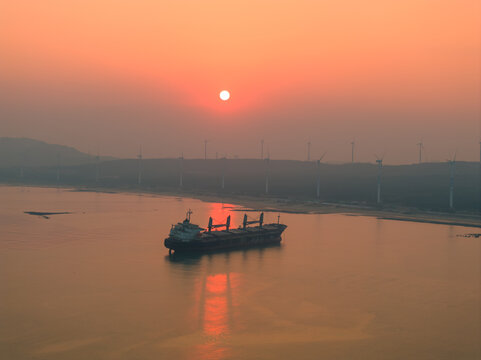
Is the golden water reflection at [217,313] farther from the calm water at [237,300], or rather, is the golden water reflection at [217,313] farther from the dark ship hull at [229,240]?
the dark ship hull at [229,240]

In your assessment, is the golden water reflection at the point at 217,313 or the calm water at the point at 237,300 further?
the calm water at the point at 237,300

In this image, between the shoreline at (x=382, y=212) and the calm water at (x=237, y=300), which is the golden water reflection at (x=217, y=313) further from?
the shoreline at (x=382, y=212)

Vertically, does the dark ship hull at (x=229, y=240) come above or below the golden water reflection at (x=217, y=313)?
above

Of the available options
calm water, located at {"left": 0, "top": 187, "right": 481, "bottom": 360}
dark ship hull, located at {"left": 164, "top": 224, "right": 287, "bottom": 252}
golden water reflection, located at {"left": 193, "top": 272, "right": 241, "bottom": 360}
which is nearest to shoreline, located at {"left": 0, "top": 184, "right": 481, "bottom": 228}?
calm water, located at {"left": 0, "top": 187, "right": 481, "bottom": 360}

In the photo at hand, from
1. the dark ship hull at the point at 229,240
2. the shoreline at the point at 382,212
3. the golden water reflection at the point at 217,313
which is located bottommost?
the golden water reflection at the point at 217,313

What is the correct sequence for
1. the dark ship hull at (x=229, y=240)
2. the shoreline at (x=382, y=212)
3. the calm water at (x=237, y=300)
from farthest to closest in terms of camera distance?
the shoreline at (x=382, y=212) < the dark ship hull at (x=229, y=240) < the calm water at (x=237, y=300)

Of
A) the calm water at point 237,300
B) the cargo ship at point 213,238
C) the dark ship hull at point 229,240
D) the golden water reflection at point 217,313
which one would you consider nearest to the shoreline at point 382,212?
the calm water at point 237,300

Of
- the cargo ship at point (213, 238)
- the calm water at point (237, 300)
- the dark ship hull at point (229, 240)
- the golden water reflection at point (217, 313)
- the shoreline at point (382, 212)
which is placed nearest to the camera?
the golden water reflection at point (217, 313)

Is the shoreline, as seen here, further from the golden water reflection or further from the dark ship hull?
the golden water reflection

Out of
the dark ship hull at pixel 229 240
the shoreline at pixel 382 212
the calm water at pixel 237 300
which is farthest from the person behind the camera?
the shoreline at pixel 382 212
